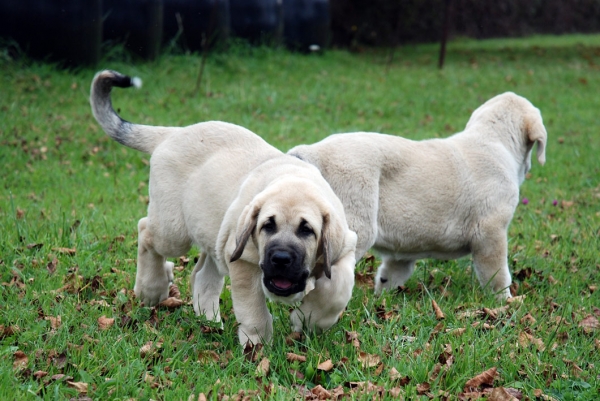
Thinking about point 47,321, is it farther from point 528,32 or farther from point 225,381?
point 528,32

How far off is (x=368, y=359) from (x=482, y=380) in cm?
65

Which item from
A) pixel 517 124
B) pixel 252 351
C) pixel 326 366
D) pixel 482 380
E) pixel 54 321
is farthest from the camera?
pixel 517 124

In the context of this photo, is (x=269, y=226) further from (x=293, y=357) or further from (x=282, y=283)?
(x=293, y=357)

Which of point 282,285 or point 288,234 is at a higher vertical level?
point 288,234

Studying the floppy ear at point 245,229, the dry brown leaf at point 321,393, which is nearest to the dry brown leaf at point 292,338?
the dry brown leaf at point 321,393

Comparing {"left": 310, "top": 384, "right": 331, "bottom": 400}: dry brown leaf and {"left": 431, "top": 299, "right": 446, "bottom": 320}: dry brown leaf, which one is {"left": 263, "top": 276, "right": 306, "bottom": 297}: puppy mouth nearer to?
{"left": 310, "top": 384, "right": 331, "bottom": 400}: dry brown leaf

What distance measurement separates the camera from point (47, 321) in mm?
4609

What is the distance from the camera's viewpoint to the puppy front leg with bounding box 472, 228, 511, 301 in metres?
5.60

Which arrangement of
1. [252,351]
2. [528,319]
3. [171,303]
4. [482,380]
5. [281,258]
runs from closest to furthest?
[281,258] < [482,380] < [252,351] < [528,319] < [171,303]

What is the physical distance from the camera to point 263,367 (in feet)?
13.4

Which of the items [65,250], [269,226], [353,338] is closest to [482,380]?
[353,338]

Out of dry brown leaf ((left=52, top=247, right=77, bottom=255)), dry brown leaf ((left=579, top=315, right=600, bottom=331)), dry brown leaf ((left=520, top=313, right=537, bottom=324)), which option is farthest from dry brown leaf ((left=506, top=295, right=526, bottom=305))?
dry brown leaf ((left=52, top=247, right=77, bottom=255))

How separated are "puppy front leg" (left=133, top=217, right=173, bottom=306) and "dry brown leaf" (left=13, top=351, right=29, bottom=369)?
1.13 metres

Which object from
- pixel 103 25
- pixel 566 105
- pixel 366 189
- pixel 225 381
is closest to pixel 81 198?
A: pixel 366 189
